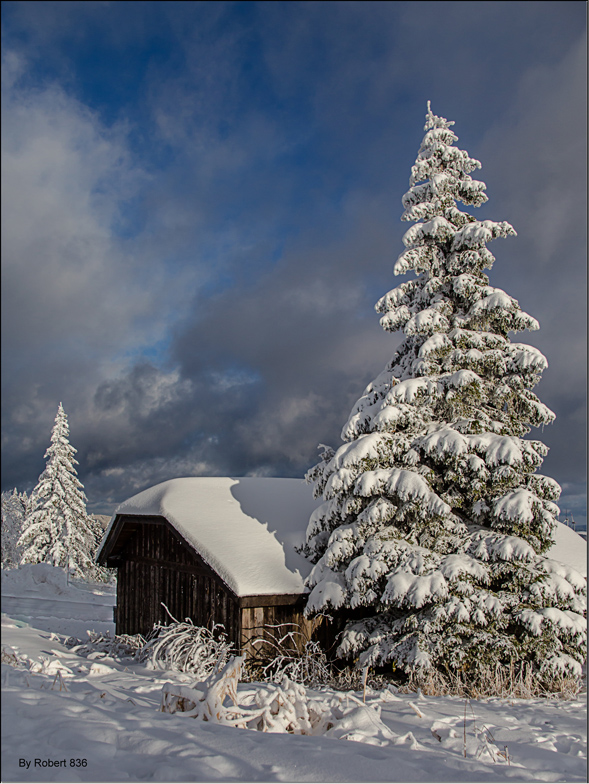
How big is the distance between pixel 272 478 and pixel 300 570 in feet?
18.4

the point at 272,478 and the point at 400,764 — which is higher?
the point at 272,478

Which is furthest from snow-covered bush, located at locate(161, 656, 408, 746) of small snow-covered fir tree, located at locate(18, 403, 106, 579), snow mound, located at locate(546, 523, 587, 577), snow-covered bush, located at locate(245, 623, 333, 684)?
small snow-covered fir tree, located at locate(18, 403, 106, 579)

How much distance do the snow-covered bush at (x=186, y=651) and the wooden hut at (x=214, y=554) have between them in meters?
0.70

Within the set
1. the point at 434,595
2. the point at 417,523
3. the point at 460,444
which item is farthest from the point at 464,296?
the point at 434,595

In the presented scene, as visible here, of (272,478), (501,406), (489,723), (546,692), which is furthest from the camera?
(272,478)

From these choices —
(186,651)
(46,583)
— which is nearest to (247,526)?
(186,651)

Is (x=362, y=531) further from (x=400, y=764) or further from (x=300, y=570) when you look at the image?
(x=400, y=764)

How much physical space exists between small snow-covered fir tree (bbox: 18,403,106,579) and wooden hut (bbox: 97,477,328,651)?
18.4 m

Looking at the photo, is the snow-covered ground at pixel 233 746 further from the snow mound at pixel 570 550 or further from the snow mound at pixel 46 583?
the snow mound at pixel 46 583

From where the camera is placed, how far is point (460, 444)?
372 inches

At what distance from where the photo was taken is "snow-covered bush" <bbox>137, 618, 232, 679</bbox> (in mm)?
9516

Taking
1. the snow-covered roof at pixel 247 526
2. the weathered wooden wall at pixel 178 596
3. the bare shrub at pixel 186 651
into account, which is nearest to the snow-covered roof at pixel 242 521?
the snow-covered roof at pixel 247 526

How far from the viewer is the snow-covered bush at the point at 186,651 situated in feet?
31.2

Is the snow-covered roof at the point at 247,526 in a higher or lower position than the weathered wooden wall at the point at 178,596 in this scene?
higher
